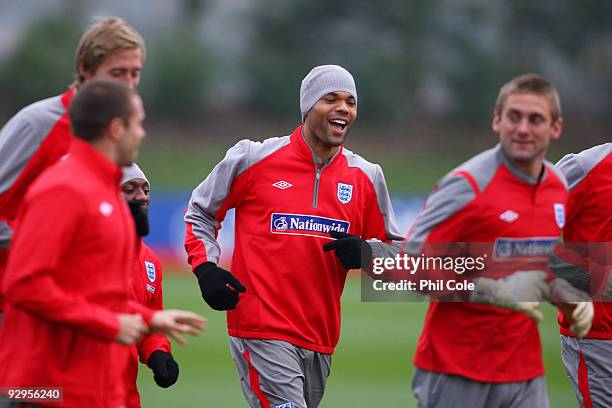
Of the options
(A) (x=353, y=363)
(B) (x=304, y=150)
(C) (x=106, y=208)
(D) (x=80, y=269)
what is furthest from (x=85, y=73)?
(A) (x=353, y=363)

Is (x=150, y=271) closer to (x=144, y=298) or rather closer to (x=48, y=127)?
(x=144, y=298)

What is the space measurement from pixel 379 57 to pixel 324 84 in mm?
28815

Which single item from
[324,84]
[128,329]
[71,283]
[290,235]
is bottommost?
[128,329]

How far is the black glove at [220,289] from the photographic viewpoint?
6.25m

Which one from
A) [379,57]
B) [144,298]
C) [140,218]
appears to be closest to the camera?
[140,218]

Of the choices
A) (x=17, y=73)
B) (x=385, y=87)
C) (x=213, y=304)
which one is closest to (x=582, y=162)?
(x=213, y=304)

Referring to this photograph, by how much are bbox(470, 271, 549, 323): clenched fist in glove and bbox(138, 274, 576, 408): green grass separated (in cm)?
557

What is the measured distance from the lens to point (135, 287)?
6387 mm

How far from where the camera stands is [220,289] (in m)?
6.25

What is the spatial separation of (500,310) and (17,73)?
103 ft

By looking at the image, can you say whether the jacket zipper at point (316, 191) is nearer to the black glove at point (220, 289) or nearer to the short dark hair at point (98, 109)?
the black glove at point (220, 289)

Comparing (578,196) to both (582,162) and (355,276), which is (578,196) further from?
(355,276)

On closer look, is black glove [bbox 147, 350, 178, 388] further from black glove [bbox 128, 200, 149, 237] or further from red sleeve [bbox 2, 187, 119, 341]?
red sleeve [bbox 2, 187, 119, 341]

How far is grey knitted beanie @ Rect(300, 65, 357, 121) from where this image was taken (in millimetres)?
6633
